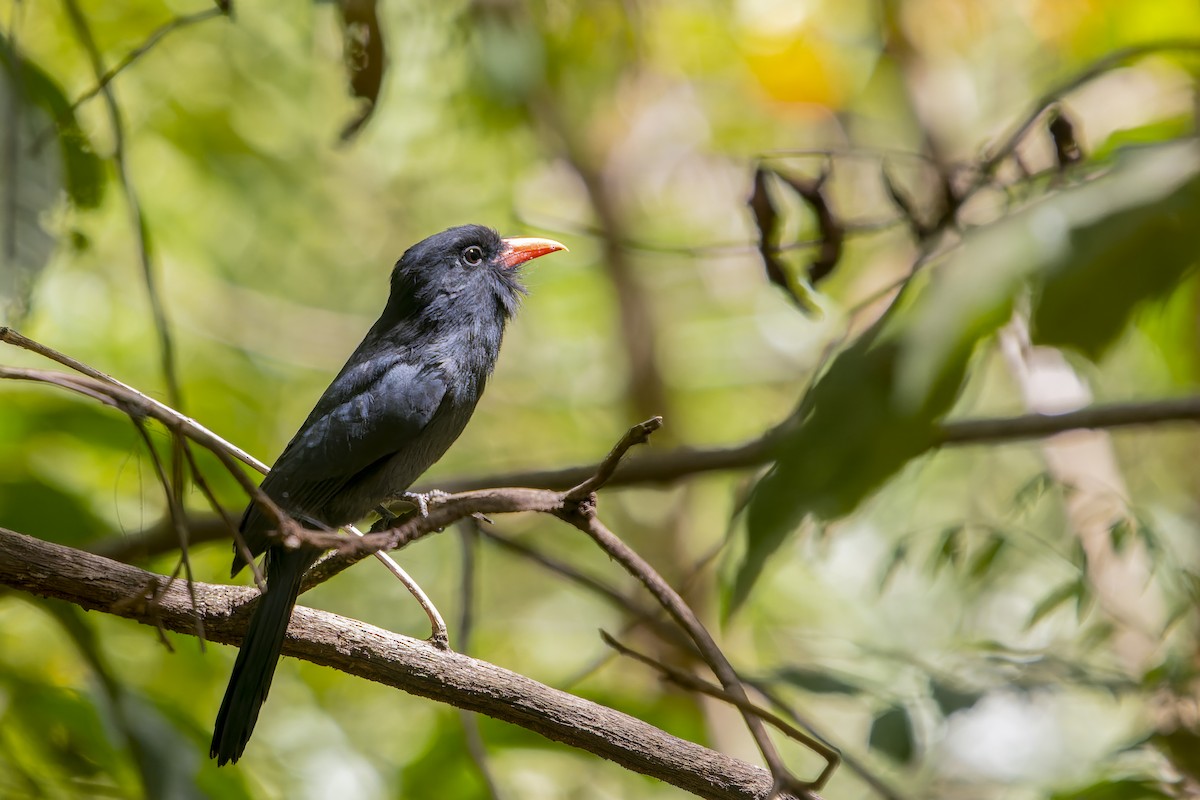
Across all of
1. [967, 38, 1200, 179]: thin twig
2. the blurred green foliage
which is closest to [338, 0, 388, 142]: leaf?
the blurred green foliage

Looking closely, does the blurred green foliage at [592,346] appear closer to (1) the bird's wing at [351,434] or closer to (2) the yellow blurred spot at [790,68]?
(2) the yellow blurred spot at [790,68]

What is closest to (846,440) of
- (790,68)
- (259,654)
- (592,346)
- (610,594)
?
(610,594)

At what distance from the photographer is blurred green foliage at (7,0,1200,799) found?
2.99m

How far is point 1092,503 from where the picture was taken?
15.6ft

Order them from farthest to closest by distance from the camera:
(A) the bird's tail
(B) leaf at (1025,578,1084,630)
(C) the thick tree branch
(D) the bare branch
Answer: (B) leaf at (1025,578,1084,630) → (A) the bird's tail → (C) the thick tree branch → (D) the bare branch

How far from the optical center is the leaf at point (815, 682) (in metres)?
2.85

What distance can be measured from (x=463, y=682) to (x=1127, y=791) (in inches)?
58.0

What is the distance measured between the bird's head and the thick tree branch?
1.49 metres

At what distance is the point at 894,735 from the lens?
8.99 ft

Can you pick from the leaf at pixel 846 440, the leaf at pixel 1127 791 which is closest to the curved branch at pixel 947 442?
the leaf at pixel 1127 791

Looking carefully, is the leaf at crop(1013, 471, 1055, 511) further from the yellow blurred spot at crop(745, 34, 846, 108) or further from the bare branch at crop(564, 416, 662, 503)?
the yellow blurred spot at crop(745, 34, 846, 108)

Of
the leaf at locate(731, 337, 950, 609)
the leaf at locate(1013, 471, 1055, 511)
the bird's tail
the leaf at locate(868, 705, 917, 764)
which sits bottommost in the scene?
the leaf at locate(731, 337, 950, 609)

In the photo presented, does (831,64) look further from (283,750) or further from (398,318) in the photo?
(283,750)

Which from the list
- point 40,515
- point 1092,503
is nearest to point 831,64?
point 1092,503
